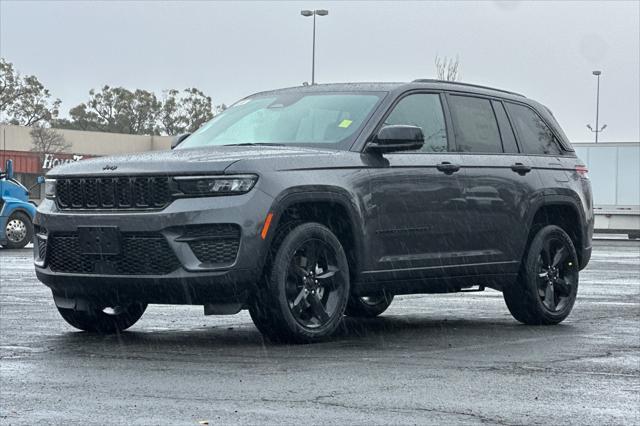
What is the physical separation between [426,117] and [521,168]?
107cm

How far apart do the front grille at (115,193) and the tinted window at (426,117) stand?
6.97 feet

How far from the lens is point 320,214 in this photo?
934 centimetres

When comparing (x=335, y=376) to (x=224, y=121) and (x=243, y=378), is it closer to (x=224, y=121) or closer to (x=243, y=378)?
(x=243, y=378)

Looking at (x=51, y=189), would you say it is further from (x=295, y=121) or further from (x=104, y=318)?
(x=295, y=121)

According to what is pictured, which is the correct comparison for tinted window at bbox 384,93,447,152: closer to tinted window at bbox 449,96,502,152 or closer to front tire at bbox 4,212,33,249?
tinted window at bbox 449,96,502,152

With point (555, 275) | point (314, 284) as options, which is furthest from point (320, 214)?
Result: point (555, 275)

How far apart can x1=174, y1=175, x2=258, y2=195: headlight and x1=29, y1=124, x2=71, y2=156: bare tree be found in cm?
7327

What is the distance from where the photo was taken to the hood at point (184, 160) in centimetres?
870

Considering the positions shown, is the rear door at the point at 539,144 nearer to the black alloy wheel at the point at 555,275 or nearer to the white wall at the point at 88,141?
the black alloy wheel at the point at 555,275

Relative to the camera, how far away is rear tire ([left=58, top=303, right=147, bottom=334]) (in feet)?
31.9

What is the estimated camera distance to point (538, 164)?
1130 cm

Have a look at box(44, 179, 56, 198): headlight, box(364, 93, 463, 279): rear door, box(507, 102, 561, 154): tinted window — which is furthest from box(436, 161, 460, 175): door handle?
box(44, 179, 56, 198): headlight

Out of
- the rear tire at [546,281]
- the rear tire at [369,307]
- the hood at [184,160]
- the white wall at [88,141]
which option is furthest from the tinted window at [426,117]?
the white wall at [88,141]

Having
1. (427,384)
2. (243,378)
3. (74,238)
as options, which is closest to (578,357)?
(427,384)
